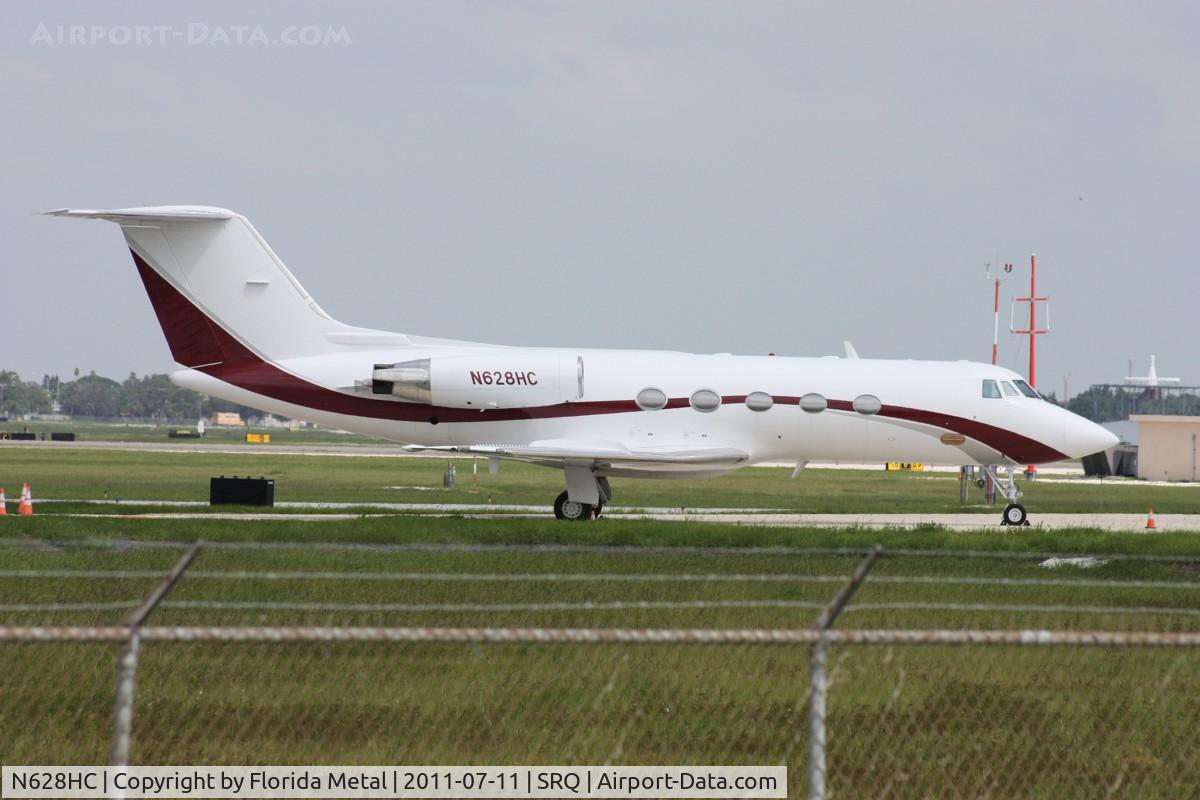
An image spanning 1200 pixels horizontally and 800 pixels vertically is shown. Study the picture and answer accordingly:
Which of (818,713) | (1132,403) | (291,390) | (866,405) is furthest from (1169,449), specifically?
(1132,403)

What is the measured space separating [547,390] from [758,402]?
420cm

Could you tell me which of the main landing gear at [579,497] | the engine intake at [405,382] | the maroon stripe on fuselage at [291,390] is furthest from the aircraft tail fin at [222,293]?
the main landing gear at [579,497]

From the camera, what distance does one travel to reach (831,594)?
16.8 m

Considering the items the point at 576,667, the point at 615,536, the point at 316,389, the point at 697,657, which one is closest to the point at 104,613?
the point at 576,667

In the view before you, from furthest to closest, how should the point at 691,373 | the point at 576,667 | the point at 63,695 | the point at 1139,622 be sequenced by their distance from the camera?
1. the point at 691,373
2. the point at 1139,622
3. the point at 576,667
4. the point at 63,695

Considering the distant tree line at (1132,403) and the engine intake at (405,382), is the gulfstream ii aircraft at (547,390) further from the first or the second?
the distant tree line at (1132,403)

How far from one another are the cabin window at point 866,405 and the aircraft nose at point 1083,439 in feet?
13.7

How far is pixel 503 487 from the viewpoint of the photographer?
46.1m

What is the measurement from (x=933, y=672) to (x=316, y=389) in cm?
1804

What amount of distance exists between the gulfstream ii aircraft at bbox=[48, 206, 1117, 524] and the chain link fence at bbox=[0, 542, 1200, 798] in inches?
466

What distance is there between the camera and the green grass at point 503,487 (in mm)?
38062

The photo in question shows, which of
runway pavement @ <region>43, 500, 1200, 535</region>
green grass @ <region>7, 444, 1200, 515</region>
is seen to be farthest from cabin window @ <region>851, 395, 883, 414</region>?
green grass @ <region>7, 444, 1200, 515</region>

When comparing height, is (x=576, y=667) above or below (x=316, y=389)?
below

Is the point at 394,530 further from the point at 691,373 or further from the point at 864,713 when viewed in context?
the point at 864,713
